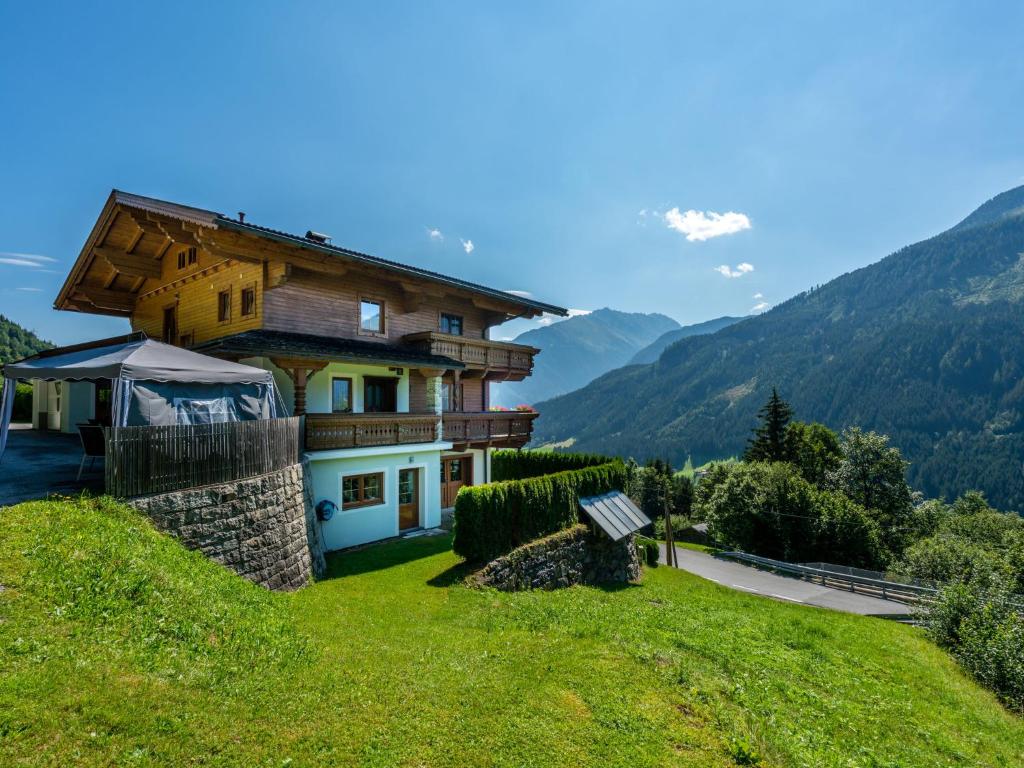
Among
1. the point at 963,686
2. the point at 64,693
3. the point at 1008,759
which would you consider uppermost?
the point at 64,693

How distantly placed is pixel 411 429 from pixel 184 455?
8.90 meters

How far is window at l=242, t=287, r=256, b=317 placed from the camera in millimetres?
16578

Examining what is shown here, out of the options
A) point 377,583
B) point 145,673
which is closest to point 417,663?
point 145,673

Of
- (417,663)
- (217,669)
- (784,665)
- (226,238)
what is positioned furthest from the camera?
(226,238)

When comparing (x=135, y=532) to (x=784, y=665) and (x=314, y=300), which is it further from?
(x=784, y=665)

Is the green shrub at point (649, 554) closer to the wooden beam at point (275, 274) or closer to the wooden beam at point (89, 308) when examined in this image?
the wooden beam at point (275, 274)

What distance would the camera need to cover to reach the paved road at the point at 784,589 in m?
23.0

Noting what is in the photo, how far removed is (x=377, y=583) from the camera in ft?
38.9

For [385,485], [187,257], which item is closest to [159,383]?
[385,485]

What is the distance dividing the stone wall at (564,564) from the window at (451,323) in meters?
11.3

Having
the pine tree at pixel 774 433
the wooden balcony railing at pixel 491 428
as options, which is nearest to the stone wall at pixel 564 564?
the wooden balcony railing at pixel 491 428

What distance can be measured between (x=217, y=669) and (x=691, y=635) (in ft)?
30.3

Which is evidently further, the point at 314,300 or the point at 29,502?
the point at 314,300

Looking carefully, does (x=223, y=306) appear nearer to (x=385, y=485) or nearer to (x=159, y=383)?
(x=159, y=383)
